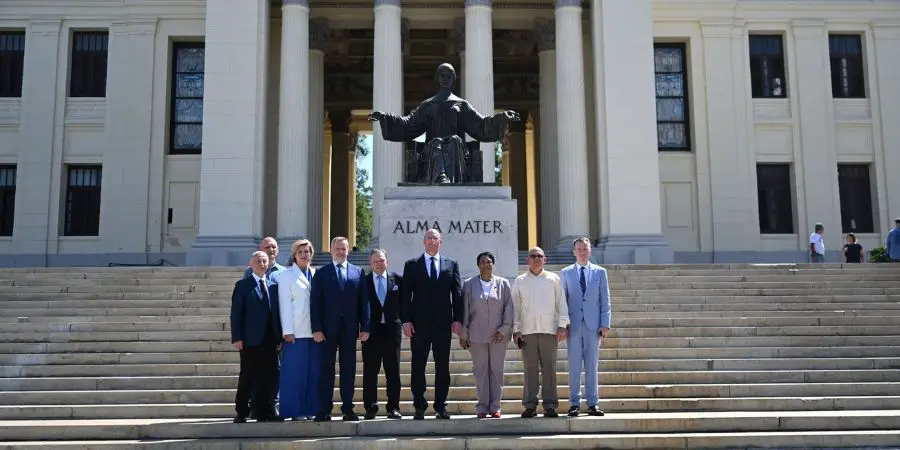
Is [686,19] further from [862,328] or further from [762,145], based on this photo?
[862,328]

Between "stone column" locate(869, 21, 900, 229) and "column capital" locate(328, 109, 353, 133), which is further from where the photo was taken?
"column capital" locate(328, 109, 353, 133)

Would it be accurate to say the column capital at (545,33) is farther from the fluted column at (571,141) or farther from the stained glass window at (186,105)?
the stained glass window at (186,105)

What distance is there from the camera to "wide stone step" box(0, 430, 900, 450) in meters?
8.48

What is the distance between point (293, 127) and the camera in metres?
24.2

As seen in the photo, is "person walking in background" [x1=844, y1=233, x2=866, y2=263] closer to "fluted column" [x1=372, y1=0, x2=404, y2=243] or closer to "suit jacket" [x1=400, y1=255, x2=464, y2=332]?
"fluted column" [x1=372, y1=0, x2=404, y2=243]

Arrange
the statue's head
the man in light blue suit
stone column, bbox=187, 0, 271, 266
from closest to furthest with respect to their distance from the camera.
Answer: the man in light blue suit
the statue's head
stone column, bbox=187, 0, 271, 266

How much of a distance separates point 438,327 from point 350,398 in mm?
1220

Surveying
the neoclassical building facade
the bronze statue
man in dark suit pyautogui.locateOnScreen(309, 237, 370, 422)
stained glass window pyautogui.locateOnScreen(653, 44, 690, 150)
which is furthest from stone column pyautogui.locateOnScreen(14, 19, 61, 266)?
man in dark suit pyautogui.locateOnScreen(309, 237, 370, 422)

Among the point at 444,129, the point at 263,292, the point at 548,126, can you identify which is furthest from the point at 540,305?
the point at 548,126

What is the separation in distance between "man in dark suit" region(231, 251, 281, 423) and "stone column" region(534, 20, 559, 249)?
18.6 meters

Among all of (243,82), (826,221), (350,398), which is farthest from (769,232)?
(350,398)

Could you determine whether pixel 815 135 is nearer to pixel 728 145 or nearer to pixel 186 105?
pixel 728 145

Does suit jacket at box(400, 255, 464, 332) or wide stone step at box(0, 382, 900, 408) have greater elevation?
suit jacket at box(400, 255, 464, 332)

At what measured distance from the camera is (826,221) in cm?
2816
